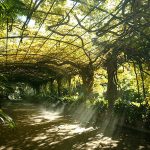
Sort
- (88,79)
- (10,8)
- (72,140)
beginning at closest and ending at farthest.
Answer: (10,8), (72,140), (88,79)

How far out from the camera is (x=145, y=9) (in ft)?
17.5

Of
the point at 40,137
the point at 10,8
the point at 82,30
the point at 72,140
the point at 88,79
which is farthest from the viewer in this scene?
the point at 88,79

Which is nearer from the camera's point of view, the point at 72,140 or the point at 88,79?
the point at 72,140

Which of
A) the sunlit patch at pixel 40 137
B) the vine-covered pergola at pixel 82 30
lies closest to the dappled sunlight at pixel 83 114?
the vine-covered pergola at pixel 82 30

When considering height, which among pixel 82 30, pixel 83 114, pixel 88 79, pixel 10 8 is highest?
pixel 82 30

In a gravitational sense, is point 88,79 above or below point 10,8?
above

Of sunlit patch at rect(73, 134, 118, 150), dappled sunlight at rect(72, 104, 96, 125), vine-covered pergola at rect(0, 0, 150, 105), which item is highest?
vine-covered pergola at rect(0, 0, 150, 105)

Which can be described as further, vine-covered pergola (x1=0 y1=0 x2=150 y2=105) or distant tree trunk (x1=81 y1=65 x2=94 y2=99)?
distant tree trunk (x1=81 y1=65 x2=94 y2=99)

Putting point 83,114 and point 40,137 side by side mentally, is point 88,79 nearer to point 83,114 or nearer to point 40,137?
point 83,114

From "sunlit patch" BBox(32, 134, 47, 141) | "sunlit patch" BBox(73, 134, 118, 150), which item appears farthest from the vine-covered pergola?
"sunlit patch" BBox(32, 134, 47, 141)

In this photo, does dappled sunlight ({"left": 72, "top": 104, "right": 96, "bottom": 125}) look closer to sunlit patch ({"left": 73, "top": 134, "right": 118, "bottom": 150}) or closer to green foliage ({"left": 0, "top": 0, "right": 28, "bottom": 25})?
sunlit patch ({"left": 73, "top": 134, "right": 118, "bottom": 150})

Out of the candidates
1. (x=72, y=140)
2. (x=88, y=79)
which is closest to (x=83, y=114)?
(x=88, y=79)

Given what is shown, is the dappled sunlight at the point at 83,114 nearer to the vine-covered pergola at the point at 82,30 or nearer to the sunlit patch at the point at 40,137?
the vine-covered pergola at the point at 82,30

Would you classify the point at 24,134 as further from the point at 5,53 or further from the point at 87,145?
the point at 5,53
